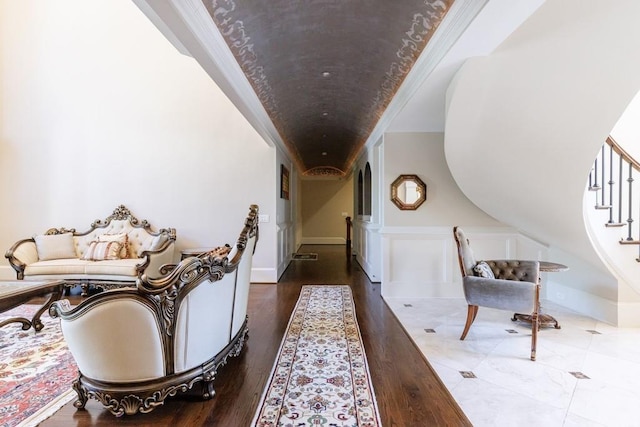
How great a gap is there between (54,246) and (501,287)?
5900mm

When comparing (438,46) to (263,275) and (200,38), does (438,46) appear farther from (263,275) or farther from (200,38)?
(263,275)

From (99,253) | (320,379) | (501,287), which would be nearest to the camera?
(320,379)

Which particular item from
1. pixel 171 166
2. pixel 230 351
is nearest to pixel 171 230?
pixel 171 166

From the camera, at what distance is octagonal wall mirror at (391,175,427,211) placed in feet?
14.4

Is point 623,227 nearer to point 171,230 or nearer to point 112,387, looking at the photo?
point 112,387

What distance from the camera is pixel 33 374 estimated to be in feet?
7.54

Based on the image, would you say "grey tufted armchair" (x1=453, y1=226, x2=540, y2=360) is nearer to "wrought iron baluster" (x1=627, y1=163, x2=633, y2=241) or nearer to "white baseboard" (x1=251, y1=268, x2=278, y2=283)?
"wrought iron baluster" (x1=627, y1=163, x2=633, y2=241)

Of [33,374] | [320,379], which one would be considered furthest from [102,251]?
[320,379]

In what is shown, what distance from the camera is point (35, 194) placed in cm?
523

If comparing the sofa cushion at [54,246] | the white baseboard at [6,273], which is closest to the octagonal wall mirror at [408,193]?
the sofa cushion at [54,246]

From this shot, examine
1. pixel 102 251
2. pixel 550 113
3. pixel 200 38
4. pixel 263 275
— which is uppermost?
pixel 200 38

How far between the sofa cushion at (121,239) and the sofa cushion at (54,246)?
0.45 m

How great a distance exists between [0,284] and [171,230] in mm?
2310

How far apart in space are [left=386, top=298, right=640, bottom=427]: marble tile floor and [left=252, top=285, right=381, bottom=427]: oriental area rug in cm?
58
